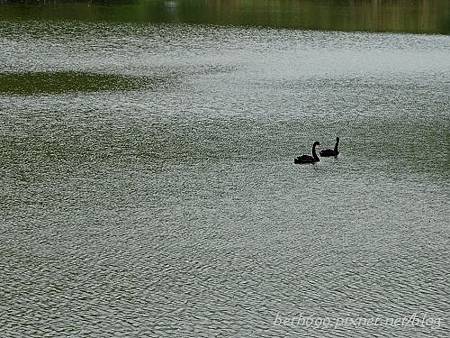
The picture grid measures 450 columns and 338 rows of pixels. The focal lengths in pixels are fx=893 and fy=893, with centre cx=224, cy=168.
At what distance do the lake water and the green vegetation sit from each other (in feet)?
40.7

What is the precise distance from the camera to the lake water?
7.07 metres

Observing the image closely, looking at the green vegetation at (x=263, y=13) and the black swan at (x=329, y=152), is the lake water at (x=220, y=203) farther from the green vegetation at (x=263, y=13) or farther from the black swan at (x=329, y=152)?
the green vegetation at (x=263, y=13)

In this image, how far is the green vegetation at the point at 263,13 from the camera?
32.6m

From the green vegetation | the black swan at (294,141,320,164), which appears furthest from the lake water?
the green vegetation

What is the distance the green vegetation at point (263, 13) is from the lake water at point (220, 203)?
12.4 metres

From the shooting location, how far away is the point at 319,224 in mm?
9320

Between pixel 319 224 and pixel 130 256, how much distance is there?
216 cm

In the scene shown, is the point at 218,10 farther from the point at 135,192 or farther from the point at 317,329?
the point at 317,329

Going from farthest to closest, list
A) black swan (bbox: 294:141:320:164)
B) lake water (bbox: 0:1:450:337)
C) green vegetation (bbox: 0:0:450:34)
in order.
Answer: green vegetation (bbox: 0:0:450:34) → black swan (bbox: 294:141:320:164) → lake water (bbox: 0:1:450:337)

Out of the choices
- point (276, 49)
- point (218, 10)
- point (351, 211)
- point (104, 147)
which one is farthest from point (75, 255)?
point (218, 10)

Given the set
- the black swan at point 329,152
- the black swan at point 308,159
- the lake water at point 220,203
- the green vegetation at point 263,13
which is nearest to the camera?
the lake water at point 220,203

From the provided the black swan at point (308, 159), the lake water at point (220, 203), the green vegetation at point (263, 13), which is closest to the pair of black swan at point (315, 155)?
the black swan at point (308, 159)

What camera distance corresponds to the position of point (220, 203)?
9.97 m

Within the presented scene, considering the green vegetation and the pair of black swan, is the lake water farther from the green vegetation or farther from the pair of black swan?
the green vegetation
